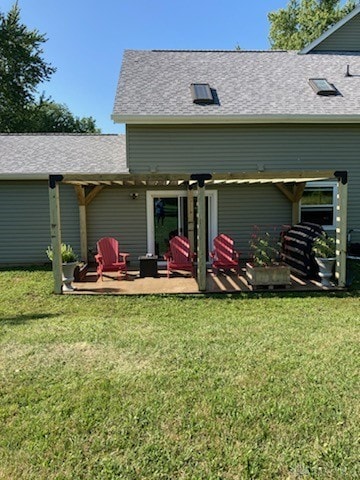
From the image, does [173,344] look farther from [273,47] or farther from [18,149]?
[273,47]

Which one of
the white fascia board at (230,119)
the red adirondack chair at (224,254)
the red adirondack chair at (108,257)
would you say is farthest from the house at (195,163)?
the red adirondack chair at (108,257)

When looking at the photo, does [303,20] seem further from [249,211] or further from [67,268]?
[67,268]

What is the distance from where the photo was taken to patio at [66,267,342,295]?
739 centimetres

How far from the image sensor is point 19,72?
2584 centimetres

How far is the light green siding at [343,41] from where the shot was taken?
1329cm

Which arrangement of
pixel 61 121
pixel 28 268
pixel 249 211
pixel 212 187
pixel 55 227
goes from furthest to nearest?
pixel 61 121
pixel 249 211
pixel 212 187
pixel 28 268
pixel 55 227

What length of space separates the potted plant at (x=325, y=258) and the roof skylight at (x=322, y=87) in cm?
552

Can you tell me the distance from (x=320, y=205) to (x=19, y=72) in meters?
24.5

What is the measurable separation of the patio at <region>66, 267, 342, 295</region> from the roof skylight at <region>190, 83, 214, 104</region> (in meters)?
4.89

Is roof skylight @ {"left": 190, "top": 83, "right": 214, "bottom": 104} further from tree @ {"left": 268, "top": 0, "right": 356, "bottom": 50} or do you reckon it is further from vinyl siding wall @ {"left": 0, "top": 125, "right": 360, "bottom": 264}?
tree @ {"left": 268, "top": 0, "right": 356, "bottom": 50}

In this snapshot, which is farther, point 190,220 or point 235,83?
point 235,83

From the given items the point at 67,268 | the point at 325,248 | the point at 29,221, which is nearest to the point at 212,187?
the point at 325,248

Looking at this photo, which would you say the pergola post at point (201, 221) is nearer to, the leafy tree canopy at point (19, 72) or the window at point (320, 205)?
the window at point (320, 205)

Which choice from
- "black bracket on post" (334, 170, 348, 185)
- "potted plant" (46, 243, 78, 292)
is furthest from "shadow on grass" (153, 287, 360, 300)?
"black bracket on post" (334, 170, 348, 185)
